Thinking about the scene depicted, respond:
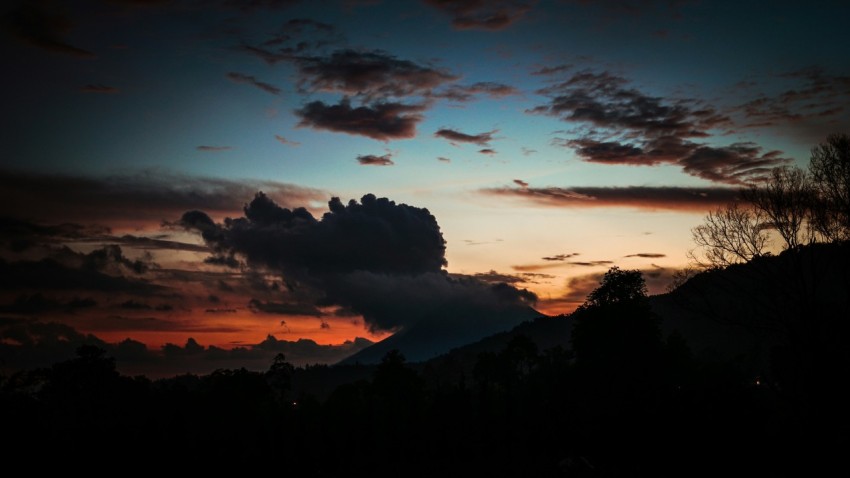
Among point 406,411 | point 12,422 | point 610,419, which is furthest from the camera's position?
point 406,411

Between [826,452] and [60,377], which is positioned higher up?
[826,452]

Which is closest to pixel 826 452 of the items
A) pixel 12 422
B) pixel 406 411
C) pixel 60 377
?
pixel 12 422

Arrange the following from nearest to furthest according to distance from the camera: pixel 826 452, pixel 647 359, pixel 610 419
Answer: pixel 826 452 < pixel 610 419 < pixel 647 359

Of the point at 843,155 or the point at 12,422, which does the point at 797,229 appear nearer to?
the point at 843,155

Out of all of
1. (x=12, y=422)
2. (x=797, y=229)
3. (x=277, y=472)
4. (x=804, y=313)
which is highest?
(x=797, y=229)

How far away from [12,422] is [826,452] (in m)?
41.2

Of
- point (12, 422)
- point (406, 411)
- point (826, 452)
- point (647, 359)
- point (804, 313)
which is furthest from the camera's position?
point (406, 411)

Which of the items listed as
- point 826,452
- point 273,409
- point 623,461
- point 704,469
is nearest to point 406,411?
point 273,409

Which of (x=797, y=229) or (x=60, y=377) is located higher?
(x=797, y=229)

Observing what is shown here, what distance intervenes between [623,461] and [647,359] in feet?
121

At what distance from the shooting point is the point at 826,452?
26750 millimetres

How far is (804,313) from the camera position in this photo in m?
28.5

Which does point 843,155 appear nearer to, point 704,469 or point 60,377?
point 704,469

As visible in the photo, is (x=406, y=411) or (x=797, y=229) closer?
(x=797, y=229)
